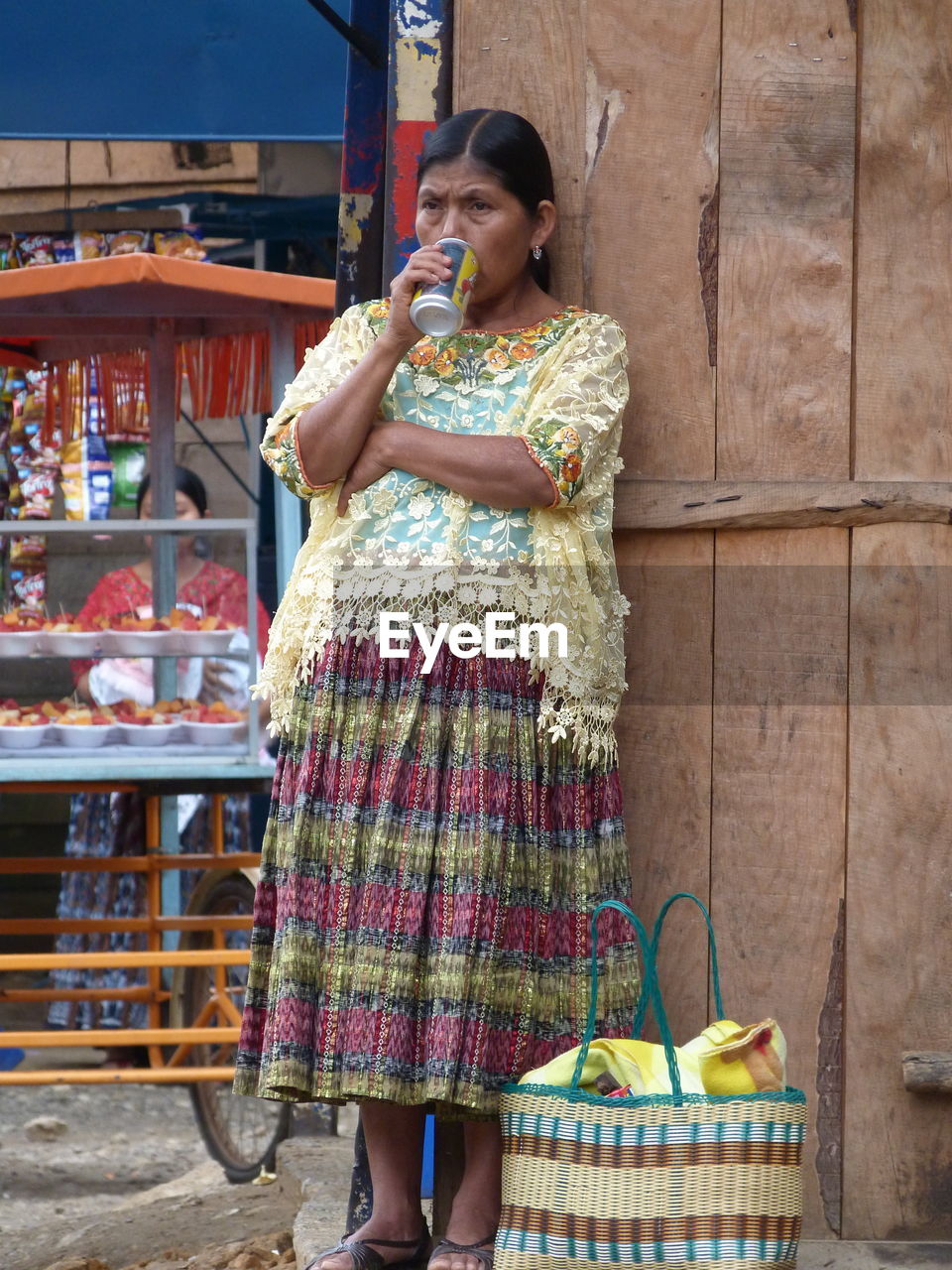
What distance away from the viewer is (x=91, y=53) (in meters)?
4.80

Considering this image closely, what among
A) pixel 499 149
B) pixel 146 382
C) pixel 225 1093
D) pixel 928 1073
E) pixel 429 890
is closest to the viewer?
pixel 429 890

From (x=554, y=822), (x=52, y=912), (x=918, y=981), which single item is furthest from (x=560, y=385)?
(x=52, y=912)

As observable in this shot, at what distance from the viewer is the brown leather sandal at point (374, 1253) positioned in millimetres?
2514

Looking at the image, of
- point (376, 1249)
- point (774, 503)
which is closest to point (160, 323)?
point (774, 503)

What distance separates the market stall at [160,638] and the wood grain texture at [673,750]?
4.88 feet

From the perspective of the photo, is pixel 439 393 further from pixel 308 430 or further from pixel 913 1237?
pixel 913 1237

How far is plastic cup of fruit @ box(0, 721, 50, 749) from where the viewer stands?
4309 mm

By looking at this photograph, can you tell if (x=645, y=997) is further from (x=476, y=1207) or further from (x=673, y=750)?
(x=673, y=750)

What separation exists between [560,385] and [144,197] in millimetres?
4341

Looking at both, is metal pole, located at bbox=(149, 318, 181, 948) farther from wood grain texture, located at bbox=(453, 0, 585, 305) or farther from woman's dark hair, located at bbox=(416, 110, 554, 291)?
woman's dark hair, located at bbox=(416, 110, 554, 291)

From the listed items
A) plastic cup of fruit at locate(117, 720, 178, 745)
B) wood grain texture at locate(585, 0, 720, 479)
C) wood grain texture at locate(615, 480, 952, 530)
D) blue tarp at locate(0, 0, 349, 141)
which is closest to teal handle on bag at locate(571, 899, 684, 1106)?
wood grain texture at locate(615, 480, 952, 530)

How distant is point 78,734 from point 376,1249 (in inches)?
83.7

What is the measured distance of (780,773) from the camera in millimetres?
2846

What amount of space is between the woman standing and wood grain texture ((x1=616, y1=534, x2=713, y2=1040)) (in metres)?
0.22
